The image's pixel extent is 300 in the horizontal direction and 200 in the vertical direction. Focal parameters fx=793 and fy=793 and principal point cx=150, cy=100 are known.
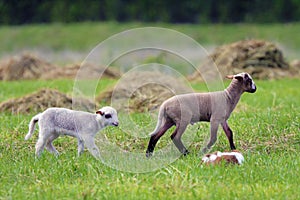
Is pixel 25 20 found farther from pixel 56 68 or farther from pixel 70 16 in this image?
pixel 56 68

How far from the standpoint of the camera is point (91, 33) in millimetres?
35750

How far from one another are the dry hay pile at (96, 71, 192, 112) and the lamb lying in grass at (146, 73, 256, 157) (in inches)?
128

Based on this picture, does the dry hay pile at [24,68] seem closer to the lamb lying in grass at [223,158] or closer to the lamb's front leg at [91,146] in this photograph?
the lamb's front leg at [91,146]

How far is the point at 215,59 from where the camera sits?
1958cm

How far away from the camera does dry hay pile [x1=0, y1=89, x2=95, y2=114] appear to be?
513 inches

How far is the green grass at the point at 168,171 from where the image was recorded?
7.07 m

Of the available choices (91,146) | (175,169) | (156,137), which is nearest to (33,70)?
(91,146)

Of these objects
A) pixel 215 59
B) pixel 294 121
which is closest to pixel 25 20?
pixel 215 59

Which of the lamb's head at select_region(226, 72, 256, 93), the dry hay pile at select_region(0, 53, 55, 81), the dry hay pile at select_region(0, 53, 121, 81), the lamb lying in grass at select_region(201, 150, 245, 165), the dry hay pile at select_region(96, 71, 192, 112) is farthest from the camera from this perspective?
the dry hay pile at select_region(0, 53, 55, 81)

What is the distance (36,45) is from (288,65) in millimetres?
17647

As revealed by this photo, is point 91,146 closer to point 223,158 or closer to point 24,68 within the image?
point 223,158

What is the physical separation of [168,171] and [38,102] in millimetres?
5776

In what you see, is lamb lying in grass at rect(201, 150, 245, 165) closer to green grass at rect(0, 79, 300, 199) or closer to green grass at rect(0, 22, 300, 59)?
green grass at rect(0, 79, 300, 199)

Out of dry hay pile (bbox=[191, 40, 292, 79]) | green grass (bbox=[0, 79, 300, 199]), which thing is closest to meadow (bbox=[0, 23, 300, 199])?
green grass (bbox=[0, 79, 300, 199])
